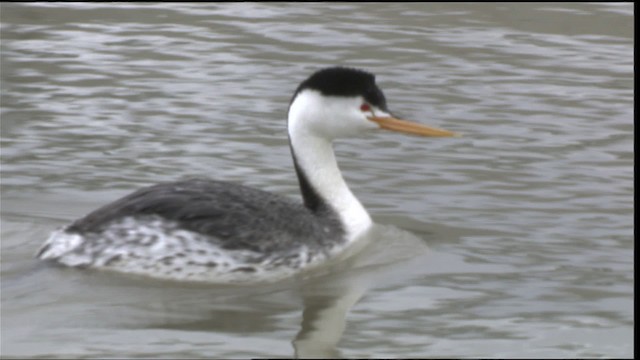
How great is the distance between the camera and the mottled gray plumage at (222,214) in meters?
8.90

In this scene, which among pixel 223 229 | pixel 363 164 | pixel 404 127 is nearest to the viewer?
pixel 223 229

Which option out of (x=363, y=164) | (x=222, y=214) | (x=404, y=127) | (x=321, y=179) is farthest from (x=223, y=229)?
(x=363, y=164)

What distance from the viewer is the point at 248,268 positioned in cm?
893

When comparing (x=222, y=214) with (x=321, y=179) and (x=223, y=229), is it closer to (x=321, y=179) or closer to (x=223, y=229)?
(x=223, y=229)

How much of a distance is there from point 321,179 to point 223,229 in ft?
3.17

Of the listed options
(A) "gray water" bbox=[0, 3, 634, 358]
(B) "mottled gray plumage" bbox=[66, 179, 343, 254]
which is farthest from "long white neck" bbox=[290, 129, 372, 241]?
(B) "mottled gray plumage" bbox=[66, 179, 343, 254]

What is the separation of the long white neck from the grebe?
0.09 meters

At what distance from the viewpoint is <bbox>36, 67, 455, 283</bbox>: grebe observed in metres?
8.87

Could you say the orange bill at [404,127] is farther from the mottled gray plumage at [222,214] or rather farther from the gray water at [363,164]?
the mottled gray plumage at [222,214]

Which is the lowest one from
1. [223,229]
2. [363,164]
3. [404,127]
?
[363,164]

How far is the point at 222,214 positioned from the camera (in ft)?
29.5

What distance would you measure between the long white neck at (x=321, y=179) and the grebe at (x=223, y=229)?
92 mm

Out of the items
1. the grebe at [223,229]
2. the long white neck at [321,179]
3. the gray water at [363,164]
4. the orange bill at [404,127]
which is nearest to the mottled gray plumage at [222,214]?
the grebe at [223,229]

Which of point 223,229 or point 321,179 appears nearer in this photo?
point 223,229
